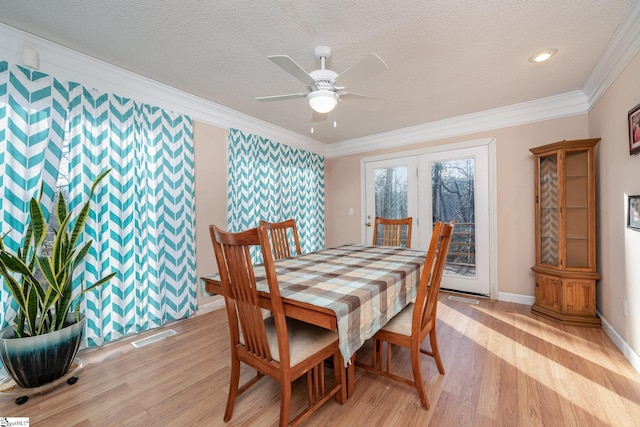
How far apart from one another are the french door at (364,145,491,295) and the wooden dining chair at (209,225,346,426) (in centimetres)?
271

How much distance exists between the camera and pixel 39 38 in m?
1.90

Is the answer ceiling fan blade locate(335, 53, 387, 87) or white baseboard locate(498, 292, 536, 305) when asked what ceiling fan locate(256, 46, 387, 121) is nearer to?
ceiling fan blade locate(335, 53, 387, 87)

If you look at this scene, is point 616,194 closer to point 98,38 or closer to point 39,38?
point 98,38

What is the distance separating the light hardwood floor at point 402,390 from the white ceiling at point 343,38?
2372mm

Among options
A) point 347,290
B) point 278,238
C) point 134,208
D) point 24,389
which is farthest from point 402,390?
point 134,208

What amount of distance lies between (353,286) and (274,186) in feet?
8.67

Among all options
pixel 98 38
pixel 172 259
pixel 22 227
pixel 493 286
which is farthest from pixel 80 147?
pixel 493 286

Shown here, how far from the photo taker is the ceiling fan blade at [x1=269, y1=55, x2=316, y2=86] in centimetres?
150

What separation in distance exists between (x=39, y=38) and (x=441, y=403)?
3647mm

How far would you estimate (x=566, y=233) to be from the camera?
105 inches

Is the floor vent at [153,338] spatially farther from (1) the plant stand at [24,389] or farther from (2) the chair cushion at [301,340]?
(2) the chair cushion at [301,340]

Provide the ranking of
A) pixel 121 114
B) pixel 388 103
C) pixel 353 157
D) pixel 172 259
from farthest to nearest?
pixel 353 157
pixel 388 103
pixel 172 259
pixel 121 114

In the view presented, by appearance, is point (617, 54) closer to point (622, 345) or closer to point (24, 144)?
point (622, 345)

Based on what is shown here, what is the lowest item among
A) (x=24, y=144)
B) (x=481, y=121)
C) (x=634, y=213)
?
(x=634, y=213)
